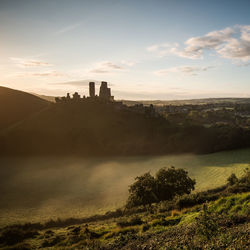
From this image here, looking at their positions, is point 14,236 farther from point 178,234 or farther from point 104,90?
point 104,90

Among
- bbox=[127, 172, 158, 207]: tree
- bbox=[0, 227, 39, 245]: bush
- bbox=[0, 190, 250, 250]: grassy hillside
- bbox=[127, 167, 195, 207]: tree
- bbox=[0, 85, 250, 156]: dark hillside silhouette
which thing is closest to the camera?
bbox=[0, 190, 250, 250]: grassy hillside

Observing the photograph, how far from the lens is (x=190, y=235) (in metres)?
14.9

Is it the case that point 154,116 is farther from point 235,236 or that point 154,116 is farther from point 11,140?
point 235,236

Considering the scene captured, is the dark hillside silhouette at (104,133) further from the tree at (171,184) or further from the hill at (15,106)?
the tree at (171,184)

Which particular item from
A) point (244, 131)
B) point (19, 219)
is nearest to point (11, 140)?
point (19, 219)

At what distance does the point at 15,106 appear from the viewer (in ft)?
490

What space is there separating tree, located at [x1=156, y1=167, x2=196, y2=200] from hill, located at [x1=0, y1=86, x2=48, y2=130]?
12366 centimetres

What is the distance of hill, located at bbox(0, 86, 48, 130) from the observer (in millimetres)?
134375

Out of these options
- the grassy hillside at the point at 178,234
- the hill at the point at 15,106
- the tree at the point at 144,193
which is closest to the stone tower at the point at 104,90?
the hill at the point at 15,106

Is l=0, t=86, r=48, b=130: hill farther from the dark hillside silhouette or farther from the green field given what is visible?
the green field

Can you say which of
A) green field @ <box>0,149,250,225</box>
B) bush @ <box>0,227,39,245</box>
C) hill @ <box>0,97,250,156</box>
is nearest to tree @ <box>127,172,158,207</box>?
green field @ <box>0,149,250,225</box>

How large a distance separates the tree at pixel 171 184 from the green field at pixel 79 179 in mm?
14861

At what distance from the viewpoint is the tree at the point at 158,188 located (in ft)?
110

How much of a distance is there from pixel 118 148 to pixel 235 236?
308 ft
